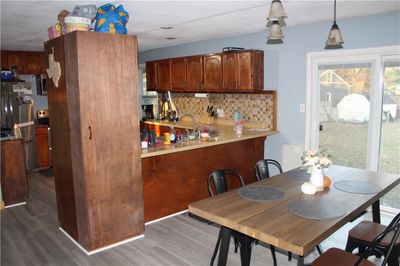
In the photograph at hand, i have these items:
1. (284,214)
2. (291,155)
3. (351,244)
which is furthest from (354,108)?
(284,214)

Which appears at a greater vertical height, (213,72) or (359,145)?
(213,72)

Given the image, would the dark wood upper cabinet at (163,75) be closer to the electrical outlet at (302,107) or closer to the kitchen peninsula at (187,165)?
the kitchen peninsula at (187,165)

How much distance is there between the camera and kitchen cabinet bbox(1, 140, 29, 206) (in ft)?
14.4

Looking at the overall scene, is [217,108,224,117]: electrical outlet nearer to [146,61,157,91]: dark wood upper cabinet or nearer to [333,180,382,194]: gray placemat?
[146,61,157,91]: dark wood upper cabinet

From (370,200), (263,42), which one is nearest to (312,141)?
(263,42)

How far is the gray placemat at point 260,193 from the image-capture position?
238cm

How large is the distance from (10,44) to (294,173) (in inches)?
202

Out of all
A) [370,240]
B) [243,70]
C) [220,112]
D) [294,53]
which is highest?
[294,53]

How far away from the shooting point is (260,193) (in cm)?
249

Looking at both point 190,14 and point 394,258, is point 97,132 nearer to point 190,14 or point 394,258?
point 190,14

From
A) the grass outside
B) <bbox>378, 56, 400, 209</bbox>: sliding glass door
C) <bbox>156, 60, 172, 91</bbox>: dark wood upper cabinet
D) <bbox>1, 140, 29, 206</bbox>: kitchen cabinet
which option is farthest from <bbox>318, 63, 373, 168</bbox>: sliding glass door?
<bbox>1, 140, 29, 206</bbox>: kitchen cabinet

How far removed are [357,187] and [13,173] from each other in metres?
4.28

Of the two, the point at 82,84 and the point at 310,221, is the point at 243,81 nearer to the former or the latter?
the point at 82,84

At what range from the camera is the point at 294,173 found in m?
3.09
